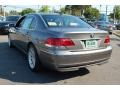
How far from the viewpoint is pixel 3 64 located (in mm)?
6578

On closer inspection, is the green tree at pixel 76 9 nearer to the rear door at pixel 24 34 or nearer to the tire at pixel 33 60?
the rear door at pixel 24 34

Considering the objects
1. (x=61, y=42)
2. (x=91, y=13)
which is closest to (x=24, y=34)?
(x=61, y=42)

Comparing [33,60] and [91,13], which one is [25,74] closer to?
[33,60]

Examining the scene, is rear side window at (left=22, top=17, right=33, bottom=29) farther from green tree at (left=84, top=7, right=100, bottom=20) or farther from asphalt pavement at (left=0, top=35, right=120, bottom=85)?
green tree at (left=84, top=7, right=100, bottom=20)

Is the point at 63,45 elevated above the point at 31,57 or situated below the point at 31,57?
above

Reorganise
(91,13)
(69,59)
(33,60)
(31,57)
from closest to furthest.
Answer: (69,59)
(33,60)
(31,57)
(91,13)

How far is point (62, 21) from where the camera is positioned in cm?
598

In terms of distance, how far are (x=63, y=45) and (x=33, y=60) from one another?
129cm

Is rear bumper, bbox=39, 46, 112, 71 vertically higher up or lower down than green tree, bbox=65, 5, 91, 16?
lower down

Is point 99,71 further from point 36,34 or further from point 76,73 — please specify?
point 36,34

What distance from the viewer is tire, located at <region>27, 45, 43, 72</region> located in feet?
18.1

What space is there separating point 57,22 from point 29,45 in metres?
0.98

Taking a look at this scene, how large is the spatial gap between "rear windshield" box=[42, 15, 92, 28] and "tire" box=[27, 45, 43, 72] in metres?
0.79

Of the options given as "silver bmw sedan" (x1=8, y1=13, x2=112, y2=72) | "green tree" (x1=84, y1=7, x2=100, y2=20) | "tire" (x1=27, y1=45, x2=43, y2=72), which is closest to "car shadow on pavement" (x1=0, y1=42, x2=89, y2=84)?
"tire" (x1=27, y1=45, x2=43, y2=72)
